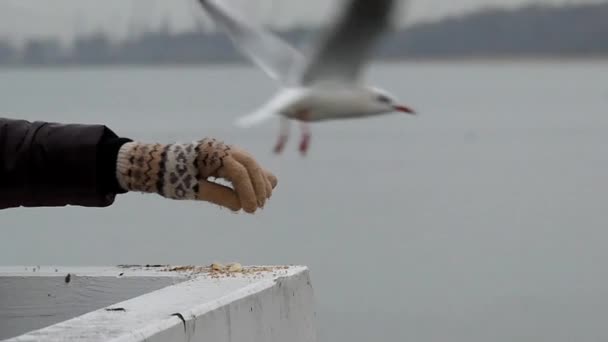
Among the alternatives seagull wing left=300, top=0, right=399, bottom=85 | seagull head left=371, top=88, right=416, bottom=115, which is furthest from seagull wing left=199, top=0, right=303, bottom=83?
seagull head left=371, top=88, right=416, bottom=115

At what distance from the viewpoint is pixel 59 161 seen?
6.38ft

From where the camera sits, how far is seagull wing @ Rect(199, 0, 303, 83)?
273 inches

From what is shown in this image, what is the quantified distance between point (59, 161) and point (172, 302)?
0.23 metres

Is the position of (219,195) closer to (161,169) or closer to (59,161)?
(161,169)

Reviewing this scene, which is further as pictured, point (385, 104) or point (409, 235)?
point (409, 235)

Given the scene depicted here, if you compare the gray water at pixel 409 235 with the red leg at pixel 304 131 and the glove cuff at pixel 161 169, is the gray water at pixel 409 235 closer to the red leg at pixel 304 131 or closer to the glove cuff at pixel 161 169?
the red leg at pixel 304 131

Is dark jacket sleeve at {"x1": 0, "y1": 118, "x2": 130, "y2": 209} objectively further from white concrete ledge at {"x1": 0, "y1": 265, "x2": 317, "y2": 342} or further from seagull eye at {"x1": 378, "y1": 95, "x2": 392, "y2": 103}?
seagull eye at {"x1": 378, "y1": 95, "x2": 392, "y2": 103}

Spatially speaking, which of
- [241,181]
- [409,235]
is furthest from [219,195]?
[409,235]

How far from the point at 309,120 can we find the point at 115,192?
4.99 meters

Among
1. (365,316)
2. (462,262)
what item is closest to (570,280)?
(462,262)

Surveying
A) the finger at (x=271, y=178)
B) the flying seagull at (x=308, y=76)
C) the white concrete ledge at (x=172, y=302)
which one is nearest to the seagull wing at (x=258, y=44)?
the flying seagull at (x=308, y=76)

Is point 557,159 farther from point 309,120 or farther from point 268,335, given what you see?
point 268,335

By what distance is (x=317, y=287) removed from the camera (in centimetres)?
1149

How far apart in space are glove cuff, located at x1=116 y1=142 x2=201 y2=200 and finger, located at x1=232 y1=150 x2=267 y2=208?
0.06 m
